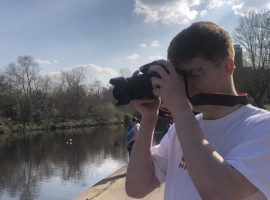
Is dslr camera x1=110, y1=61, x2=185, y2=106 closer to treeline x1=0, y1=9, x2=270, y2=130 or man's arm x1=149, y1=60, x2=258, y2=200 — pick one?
man's arm x1=149, y1=60, x2=258, y2=200

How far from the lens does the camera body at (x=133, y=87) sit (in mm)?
1889

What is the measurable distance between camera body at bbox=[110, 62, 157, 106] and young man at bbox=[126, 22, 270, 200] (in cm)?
6

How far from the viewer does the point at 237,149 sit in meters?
1.75

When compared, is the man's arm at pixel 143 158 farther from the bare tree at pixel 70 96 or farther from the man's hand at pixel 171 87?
the bare tree at pixel 70 96

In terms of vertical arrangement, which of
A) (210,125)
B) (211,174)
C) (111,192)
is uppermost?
(210,125)

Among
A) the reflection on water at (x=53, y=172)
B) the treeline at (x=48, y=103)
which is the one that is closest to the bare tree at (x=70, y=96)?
the treeline at (x=48, y=103)

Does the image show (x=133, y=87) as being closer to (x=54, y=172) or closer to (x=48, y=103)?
(x=54, y=172)

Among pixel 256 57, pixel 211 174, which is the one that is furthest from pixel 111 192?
pixel 256 57

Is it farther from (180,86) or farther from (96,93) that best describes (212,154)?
(96,93)

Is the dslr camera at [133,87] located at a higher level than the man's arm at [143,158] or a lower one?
higher

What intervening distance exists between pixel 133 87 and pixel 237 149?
20.2 inches

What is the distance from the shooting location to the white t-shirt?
167 cm

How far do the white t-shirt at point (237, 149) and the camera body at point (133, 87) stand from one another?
30 cm

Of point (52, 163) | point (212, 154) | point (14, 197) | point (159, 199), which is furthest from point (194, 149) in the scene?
point (52, 163)
